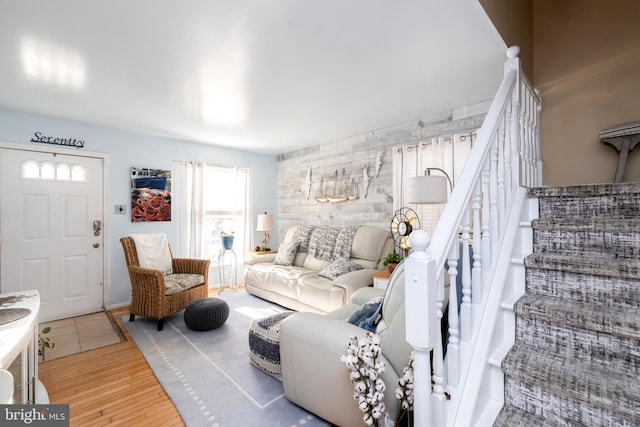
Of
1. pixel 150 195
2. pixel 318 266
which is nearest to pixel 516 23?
pixel 318 266

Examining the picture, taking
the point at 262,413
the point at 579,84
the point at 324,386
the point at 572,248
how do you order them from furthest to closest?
the point at 579,84, the point at 262,413, the point at 324,386, the point at 572,248

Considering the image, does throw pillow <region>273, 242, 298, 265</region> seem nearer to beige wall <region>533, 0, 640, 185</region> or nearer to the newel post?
beige wall <region>533, 0, 640, 185</region>

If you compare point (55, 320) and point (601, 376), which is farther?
point (55, 320)

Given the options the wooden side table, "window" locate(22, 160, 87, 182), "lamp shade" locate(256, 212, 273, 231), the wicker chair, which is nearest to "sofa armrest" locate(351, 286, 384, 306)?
the wooden side table

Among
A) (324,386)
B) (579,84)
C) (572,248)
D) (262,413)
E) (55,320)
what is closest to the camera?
(572,248)

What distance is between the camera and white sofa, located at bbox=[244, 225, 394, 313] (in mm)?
3193

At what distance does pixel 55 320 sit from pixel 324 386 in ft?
12.1

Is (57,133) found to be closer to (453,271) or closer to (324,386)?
(324,386)

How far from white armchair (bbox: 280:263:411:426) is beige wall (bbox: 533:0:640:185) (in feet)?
6.86

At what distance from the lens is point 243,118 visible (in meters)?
3.45

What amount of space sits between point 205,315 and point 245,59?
243 cm

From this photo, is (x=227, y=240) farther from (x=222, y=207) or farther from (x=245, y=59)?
(x=245, y=59)

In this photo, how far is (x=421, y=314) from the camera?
0.90 metres

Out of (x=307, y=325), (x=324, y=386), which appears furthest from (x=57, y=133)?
(x=324, y=386)
